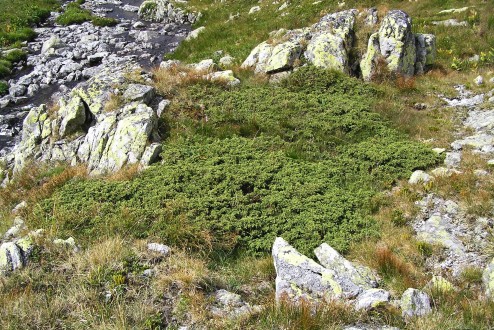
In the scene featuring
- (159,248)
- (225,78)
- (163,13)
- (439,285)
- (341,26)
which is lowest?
(439,285)

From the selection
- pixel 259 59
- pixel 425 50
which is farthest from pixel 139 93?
pixel 425 50

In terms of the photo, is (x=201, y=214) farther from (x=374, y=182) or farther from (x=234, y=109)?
(x=234, y=109)

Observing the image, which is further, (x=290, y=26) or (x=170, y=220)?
(x=290, y=26)

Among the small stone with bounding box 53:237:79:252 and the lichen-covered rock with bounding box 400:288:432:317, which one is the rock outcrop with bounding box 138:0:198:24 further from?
the lichen-covered rock with bounding box 400:288:432:317


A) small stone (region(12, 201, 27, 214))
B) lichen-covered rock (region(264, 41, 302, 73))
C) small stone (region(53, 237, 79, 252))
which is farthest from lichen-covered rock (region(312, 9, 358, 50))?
small stone (region(53, 237, 79, 252))

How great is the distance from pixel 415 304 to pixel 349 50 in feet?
51.2

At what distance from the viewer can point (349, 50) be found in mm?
19594

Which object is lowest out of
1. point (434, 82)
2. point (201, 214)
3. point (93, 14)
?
point (434, 82)

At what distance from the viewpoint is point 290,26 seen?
26.7m

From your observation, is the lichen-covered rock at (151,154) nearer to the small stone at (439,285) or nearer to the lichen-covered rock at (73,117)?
the lichen-covered rock at (73,117)

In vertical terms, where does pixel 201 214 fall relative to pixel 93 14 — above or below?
below

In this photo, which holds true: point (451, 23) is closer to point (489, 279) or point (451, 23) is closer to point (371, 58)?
point (371, 58)

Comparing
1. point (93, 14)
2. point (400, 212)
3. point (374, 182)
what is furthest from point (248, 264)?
point (93, 14)

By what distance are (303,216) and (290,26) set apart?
20.1m
